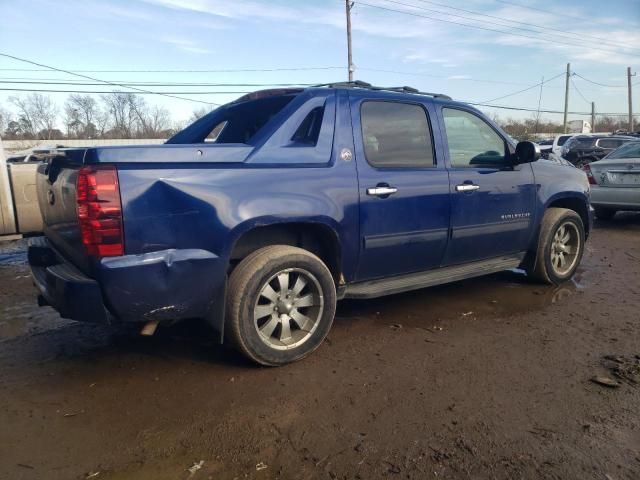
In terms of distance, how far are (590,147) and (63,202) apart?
18.9m

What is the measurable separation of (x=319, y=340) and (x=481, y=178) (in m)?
2.05

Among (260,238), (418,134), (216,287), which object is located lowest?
(216,287)

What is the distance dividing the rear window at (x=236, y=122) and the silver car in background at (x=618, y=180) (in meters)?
7.41

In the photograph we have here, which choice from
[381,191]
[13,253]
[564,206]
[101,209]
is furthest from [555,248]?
[13,253]

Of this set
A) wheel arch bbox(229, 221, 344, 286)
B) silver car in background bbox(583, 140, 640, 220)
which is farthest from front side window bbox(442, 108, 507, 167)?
silver car in background bbox(583, 140, 640, 220)

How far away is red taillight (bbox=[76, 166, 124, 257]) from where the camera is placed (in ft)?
8.61

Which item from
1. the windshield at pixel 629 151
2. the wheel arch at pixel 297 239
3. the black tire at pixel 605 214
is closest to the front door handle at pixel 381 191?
the wheel arch at pixel 297 239

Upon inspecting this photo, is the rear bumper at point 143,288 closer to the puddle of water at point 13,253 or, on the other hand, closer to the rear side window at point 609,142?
the puddle of water at point 13,253

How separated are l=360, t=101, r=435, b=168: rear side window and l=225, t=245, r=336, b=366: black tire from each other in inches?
37.4

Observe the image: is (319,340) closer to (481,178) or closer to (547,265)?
(481,178)

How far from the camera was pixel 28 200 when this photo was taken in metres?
7.84

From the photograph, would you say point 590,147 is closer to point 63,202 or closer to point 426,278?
point 426,278

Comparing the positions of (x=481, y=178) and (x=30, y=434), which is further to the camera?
(x=481, y=178)

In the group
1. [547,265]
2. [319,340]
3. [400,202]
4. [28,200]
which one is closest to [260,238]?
[319,340]
